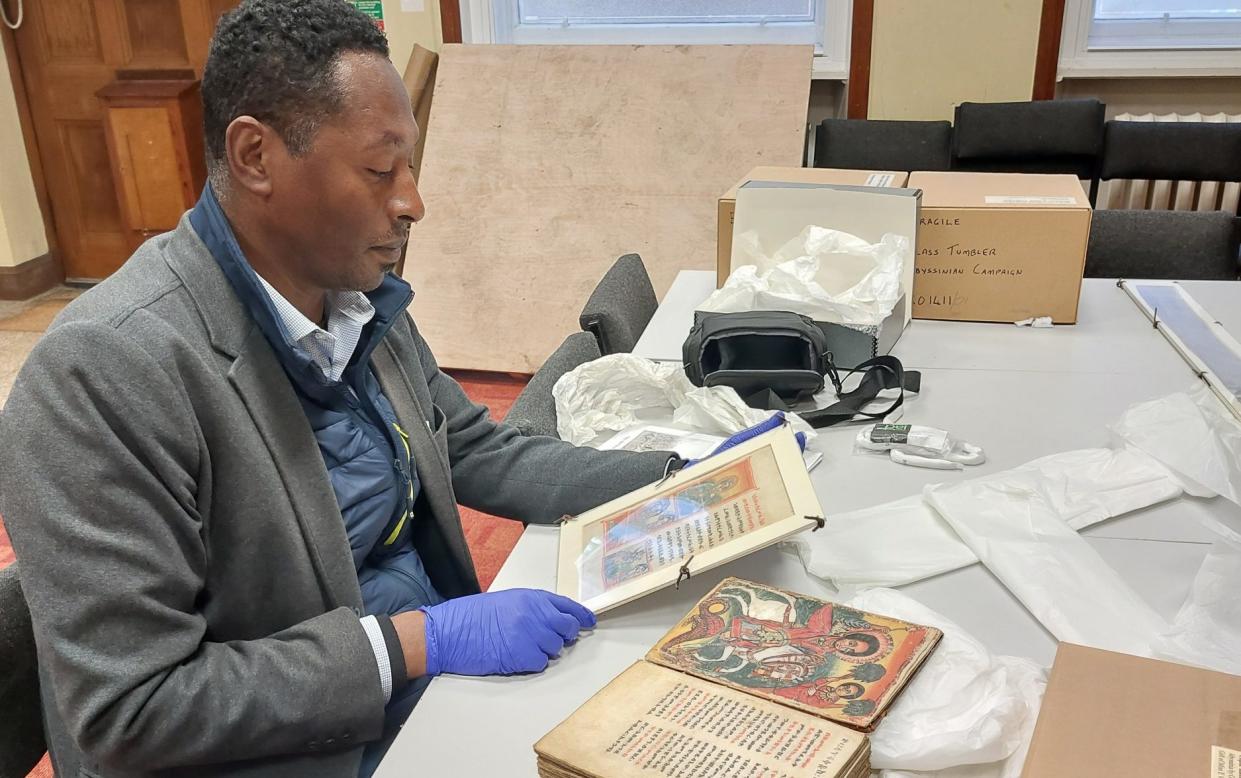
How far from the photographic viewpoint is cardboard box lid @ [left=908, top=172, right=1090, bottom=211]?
2104 mm

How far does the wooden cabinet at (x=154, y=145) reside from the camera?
407 cm

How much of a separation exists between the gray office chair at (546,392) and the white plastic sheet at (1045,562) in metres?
0.60

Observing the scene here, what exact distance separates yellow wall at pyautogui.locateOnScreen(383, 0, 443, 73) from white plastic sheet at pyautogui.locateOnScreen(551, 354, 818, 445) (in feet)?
8.42

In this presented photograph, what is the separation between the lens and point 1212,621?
110 cm

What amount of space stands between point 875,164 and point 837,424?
6.56 ft

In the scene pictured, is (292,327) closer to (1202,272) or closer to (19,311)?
(1202,272)

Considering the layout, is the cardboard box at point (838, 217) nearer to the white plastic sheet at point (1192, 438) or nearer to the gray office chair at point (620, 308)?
the gray office chair at point (620, 308)

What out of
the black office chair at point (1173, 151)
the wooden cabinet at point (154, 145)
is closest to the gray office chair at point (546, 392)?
the black office chair at point (1173, 151)

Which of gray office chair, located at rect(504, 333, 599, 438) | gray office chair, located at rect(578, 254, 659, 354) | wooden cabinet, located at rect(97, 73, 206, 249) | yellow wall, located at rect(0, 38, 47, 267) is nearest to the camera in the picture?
gray office chair, located at rect(504, 333, 599, 438)

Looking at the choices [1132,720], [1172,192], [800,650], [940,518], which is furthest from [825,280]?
[1172,192]

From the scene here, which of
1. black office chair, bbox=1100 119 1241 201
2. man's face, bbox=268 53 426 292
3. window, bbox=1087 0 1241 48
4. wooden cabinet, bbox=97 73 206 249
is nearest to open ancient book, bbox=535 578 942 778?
man's face, bbox=268 53 426 292

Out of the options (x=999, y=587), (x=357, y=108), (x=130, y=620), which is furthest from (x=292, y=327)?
(x=999, y=587)

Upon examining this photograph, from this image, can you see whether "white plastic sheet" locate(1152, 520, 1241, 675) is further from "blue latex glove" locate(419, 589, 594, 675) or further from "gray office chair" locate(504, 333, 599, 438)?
"gray office chair" locate(504, 333, 599, 438)

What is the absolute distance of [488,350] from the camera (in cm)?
355
